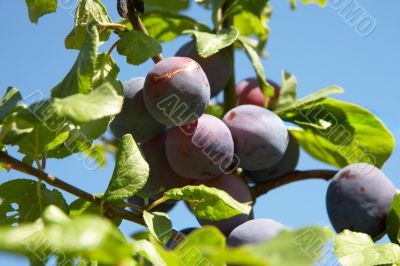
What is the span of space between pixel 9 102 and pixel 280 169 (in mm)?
704

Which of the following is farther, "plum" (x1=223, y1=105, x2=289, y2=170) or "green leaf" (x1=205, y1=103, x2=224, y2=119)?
"green leaf" (x1=205, y1=103, x2=224, y2=119)

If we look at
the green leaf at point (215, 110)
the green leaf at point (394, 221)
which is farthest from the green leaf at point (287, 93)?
the green leaf at point (394, 221)

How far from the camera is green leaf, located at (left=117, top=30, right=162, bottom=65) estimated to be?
107 cm

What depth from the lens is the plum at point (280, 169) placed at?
137 cm

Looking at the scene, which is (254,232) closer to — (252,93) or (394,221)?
(394,221)

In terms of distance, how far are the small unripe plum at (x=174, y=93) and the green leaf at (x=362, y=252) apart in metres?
0.34

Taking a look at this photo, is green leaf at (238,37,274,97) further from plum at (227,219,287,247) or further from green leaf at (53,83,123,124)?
green leaf at (53,83,123,124)

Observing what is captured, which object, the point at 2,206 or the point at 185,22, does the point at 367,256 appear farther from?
the point at 185,22

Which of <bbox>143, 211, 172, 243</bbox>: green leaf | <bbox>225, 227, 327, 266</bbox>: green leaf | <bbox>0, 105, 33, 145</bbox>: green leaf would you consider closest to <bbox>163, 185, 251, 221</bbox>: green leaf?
<bbox>143, 211, 172, 243</bbox>: green leaf

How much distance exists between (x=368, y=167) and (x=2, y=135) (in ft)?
2.75

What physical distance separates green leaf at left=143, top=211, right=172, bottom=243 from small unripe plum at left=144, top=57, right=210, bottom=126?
0.21 metres

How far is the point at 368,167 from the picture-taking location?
52.7 inches

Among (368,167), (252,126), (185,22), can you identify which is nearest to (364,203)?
(368,167)

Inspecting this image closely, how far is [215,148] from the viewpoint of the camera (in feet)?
3.80
